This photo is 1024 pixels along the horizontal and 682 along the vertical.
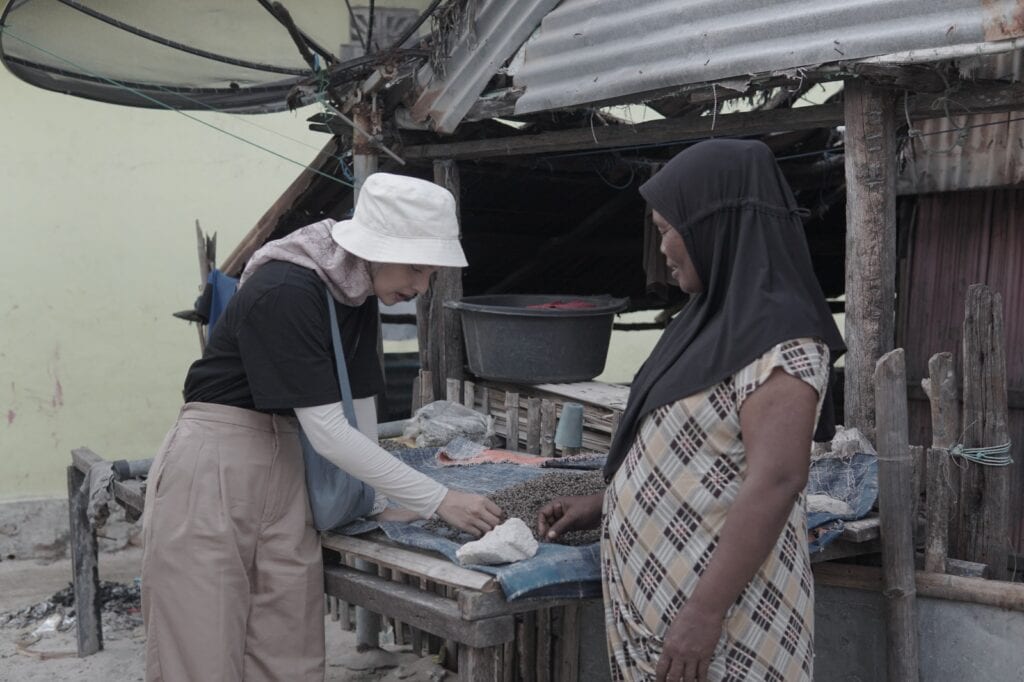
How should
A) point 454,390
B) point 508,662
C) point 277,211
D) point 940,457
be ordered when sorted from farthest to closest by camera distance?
point 277,211 → point 454,390 → point 508,662 → point 940,457

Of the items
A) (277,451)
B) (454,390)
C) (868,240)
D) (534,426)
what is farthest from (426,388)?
(277,451)

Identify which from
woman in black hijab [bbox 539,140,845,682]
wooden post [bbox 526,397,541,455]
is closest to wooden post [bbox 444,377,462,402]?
wooden post [bbox 526,397,541,455]

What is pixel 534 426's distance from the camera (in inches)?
205

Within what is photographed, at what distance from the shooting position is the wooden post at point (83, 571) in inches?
223

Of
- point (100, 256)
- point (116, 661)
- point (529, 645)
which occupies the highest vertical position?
point (100, 256)

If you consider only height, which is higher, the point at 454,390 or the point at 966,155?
the point at 966,155

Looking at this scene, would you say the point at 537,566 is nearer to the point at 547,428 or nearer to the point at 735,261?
the point at 735,261

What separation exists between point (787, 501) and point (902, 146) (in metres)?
4.18

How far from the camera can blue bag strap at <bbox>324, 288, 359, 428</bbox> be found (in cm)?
281

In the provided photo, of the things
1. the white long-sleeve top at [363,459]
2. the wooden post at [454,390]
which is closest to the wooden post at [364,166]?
the wooden post at [454,390]

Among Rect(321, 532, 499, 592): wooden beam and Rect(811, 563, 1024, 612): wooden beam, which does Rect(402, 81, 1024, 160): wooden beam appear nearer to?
Rect(811, 563, 1024, 612): wooden beam

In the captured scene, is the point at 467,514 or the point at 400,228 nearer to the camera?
the point at 400,228

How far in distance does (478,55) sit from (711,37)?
1.34m

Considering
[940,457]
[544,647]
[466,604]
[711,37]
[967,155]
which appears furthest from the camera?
[967,155]
